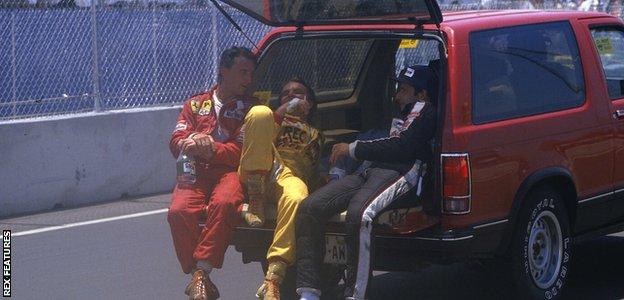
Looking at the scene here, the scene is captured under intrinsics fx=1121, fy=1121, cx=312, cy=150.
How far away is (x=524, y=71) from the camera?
6.61 meters

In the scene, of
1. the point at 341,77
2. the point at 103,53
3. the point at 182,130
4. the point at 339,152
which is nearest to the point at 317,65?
the point at 341,77

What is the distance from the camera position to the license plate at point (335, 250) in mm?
6246

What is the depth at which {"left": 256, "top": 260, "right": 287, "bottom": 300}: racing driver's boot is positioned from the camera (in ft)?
20.4

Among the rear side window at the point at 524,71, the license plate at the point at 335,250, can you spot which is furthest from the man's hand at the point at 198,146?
the rear side window at the point at 524,71

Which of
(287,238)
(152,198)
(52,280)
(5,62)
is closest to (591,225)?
(287,238)

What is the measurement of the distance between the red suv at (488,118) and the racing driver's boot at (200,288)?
0.32 meters

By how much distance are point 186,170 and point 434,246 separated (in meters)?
1.62

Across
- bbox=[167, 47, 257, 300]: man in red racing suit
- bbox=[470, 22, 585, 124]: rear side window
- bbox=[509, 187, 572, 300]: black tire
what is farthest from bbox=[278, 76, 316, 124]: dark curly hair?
bbox=[509, 187, 572, 300]: black tire

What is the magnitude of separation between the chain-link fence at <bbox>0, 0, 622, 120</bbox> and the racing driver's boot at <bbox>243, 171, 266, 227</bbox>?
5182 millimetres

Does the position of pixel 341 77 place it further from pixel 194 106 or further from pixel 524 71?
pixel 524 71

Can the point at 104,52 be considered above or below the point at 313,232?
above

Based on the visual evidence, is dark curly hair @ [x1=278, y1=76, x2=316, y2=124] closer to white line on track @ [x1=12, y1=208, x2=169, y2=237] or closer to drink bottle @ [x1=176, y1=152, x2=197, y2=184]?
drink bottle @ [x1=176, y1=152, x2=197, y2=184]

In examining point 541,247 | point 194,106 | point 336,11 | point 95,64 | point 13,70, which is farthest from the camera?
point 95,64

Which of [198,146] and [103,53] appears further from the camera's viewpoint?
[103,53]
